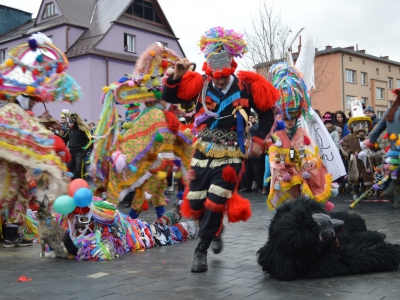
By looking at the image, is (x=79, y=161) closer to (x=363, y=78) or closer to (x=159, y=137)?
(x=159, y=137)

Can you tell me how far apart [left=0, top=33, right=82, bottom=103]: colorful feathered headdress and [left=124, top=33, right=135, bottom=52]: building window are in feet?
78.2

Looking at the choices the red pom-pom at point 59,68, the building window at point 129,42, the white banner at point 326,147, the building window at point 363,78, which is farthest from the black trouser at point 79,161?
the building window at point 363,78

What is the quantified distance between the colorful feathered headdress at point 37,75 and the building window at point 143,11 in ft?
83.3


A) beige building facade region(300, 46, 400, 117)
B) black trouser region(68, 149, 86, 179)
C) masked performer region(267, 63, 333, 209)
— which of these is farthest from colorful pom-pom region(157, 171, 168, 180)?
beige building facade region(300, 46, 400, 117)

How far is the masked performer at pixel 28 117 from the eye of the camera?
14.2 ft

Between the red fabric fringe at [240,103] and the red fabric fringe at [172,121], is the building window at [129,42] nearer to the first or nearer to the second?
the red fabric fringe at [172,121]

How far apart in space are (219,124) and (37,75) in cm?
193

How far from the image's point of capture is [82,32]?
91.6 feet

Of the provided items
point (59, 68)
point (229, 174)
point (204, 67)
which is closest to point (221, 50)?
point (204, 67)

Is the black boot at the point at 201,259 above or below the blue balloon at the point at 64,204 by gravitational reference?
below

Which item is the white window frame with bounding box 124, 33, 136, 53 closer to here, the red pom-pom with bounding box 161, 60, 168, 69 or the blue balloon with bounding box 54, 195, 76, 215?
the red pom-pom with bounding box 161, 60, 168, 69

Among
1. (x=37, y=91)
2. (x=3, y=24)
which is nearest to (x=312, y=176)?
(x=37, y=91)

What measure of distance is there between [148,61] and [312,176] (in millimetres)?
2624

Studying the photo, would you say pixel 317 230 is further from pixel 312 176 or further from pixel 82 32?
pixel 82 32
